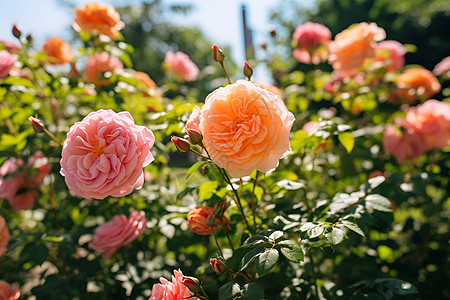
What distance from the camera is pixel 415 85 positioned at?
1.83 metres

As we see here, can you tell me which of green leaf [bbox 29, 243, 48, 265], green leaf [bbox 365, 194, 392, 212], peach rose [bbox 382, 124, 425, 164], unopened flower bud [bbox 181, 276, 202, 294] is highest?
green leaf [bbox 365, 194, 392, 212]

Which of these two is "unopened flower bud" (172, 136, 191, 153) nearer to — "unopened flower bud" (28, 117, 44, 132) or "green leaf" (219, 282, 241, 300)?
"green leaf" (219, 282, 241, 300)

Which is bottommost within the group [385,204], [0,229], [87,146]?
[0,229]

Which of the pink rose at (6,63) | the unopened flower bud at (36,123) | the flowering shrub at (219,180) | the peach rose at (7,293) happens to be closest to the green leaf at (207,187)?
the flowering shrub at (219,180)

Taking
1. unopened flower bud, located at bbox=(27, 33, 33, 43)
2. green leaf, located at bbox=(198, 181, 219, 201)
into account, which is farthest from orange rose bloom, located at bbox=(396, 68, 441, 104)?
unopened flower bud, located at bbox=(27, 33, 33, 43)

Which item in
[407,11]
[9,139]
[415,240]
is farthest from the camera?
[407,11]

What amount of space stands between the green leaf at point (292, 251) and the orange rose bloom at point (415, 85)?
138 cm

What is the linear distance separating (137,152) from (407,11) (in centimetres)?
692

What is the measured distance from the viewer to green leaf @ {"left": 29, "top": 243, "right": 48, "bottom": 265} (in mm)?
1021

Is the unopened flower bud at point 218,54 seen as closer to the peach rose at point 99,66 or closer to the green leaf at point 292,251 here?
the green leaf at point 292,251

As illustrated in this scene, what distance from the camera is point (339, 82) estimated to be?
189 cm

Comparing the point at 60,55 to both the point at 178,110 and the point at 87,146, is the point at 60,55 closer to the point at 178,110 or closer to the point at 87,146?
the point at 178,110

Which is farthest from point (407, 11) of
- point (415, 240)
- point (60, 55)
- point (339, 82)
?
point (60, 55)

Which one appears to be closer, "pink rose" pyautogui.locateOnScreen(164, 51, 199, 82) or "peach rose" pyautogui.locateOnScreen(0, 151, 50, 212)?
"peach rose" pyautogui.locateOnScreen(0, 151, 50, 212)
